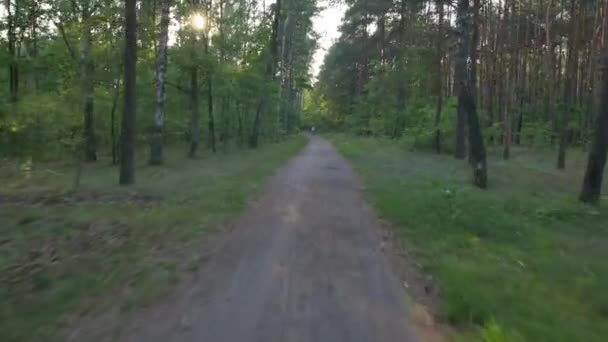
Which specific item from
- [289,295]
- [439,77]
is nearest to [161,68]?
[439,77]

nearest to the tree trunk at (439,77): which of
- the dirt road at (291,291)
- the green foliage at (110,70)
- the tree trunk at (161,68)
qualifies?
the green foliage at (110,70)

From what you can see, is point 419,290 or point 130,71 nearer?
point 419,290

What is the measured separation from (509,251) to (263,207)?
17.6 ft

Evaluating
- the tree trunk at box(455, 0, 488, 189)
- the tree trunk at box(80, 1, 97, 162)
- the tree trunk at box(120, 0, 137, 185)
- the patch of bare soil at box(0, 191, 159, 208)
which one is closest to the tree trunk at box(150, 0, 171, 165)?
the tree trunk at box(80, 1, 97, 162)

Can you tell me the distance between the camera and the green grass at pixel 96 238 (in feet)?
17.8

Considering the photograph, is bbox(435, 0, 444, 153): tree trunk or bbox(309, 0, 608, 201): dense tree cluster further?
bbox(309, 0, 608, 201): dense tree cluster

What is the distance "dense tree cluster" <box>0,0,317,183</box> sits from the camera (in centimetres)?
1639

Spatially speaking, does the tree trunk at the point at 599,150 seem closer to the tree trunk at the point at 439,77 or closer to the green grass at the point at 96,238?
the green grass at the point at 96,238

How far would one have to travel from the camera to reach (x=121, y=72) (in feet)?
63.0

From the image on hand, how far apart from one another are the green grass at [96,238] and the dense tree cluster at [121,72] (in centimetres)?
186

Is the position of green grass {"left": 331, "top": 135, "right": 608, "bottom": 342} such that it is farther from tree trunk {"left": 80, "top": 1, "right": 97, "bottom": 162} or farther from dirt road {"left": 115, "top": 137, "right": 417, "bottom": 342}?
tree trunk {"left": 80, "top": 1, "right": 97, "bottom": 162}

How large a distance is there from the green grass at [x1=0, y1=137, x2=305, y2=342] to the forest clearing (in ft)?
0.15

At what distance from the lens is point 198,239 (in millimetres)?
8227

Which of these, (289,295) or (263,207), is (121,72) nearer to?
(263,207)
